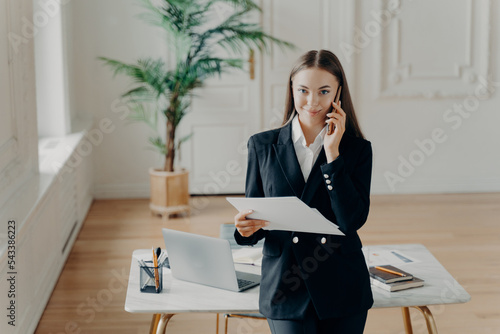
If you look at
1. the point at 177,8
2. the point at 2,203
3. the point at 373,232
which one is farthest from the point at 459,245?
the point at 2,203

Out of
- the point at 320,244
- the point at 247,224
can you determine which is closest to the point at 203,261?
the point at 247,224

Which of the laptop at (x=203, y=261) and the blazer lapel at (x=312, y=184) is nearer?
the blazer lapel at (x=312, y=184)

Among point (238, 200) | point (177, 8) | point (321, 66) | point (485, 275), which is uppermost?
point (177, 8)

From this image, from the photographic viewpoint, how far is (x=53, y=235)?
169 inches

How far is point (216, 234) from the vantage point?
535cm

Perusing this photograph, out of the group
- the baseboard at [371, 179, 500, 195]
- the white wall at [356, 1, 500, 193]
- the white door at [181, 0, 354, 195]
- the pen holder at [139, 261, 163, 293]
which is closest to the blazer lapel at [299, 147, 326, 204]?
the pen holder at [139, 261, 163, 293]

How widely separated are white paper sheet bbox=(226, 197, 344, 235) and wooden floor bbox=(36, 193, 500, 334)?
1.66 m

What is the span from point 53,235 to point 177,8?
217 centimetres

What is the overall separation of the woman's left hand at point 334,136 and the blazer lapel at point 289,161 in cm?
12

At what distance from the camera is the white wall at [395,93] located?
248 inches

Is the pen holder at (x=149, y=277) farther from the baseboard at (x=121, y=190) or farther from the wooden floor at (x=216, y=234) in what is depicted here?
the baseboard at (x=121, y=190)

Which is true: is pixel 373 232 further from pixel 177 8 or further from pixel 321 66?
pixel 321 66

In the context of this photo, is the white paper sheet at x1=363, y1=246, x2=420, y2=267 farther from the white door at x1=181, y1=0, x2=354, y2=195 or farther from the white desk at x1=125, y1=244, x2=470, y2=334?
the white door at x1=181, y1=0, x2=354, y2=195

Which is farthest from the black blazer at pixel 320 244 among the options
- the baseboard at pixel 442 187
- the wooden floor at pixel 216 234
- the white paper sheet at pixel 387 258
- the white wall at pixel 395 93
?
the baseboard at pixel 442 187
